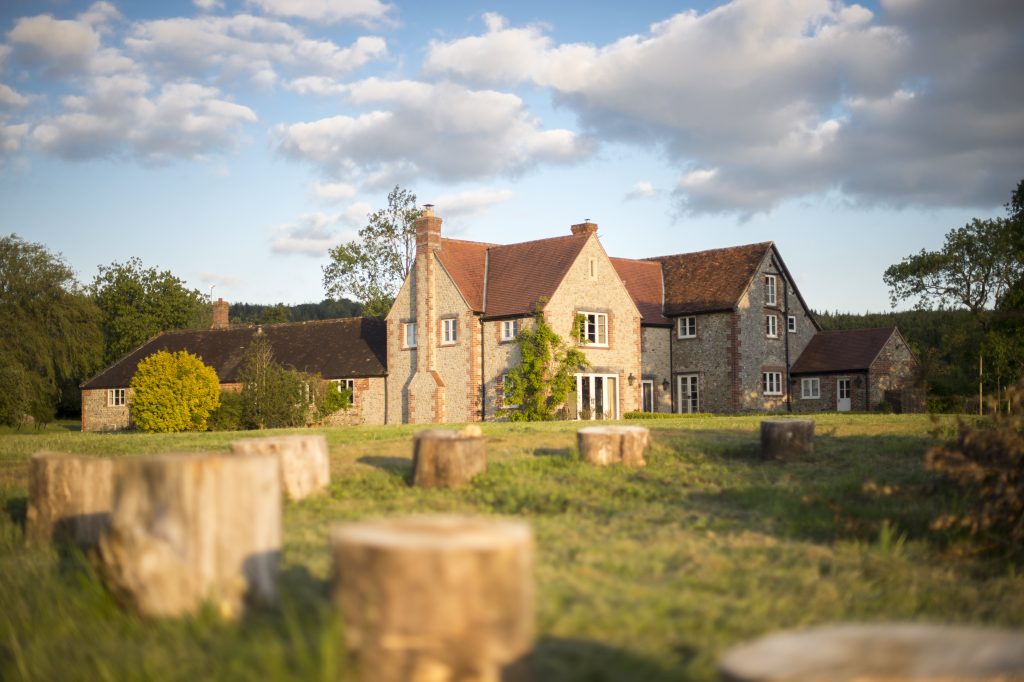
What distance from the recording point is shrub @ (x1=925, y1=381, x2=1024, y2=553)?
363 inches

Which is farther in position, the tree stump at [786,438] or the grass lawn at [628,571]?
the tree stump at [786,438]

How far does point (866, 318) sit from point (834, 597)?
76452mm

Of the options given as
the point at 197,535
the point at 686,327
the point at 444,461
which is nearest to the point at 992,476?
the point at 444,461

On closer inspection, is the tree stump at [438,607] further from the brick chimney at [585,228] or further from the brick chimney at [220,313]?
the brick chimney at [220,313]

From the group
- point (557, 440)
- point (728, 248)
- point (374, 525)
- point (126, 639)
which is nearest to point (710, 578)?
point (374, 525)

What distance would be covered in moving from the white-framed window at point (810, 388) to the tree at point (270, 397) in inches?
891

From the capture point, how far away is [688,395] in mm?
43938

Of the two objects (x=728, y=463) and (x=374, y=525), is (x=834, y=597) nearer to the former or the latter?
(x=374, y=525)

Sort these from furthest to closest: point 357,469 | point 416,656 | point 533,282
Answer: point 533,282 < point 357,469 < point 416,656

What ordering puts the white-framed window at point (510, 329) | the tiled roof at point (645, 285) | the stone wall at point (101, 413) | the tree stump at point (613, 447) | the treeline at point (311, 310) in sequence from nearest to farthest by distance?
the tree stump at point (613, 447)
the white-framed window at point (510, 329)
the tiled roof at point (645, 285)
the stone wall at point (101, 413)
the treeline at point (311, 310)

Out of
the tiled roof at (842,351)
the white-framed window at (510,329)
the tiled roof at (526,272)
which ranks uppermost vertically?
the tiled roof at (526,272)

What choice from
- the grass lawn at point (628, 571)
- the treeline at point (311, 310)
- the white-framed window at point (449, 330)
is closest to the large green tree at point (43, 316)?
the white-framed window at point (449, 330)

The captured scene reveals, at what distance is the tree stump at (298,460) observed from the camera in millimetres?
12305

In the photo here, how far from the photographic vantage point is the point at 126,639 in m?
6.00
